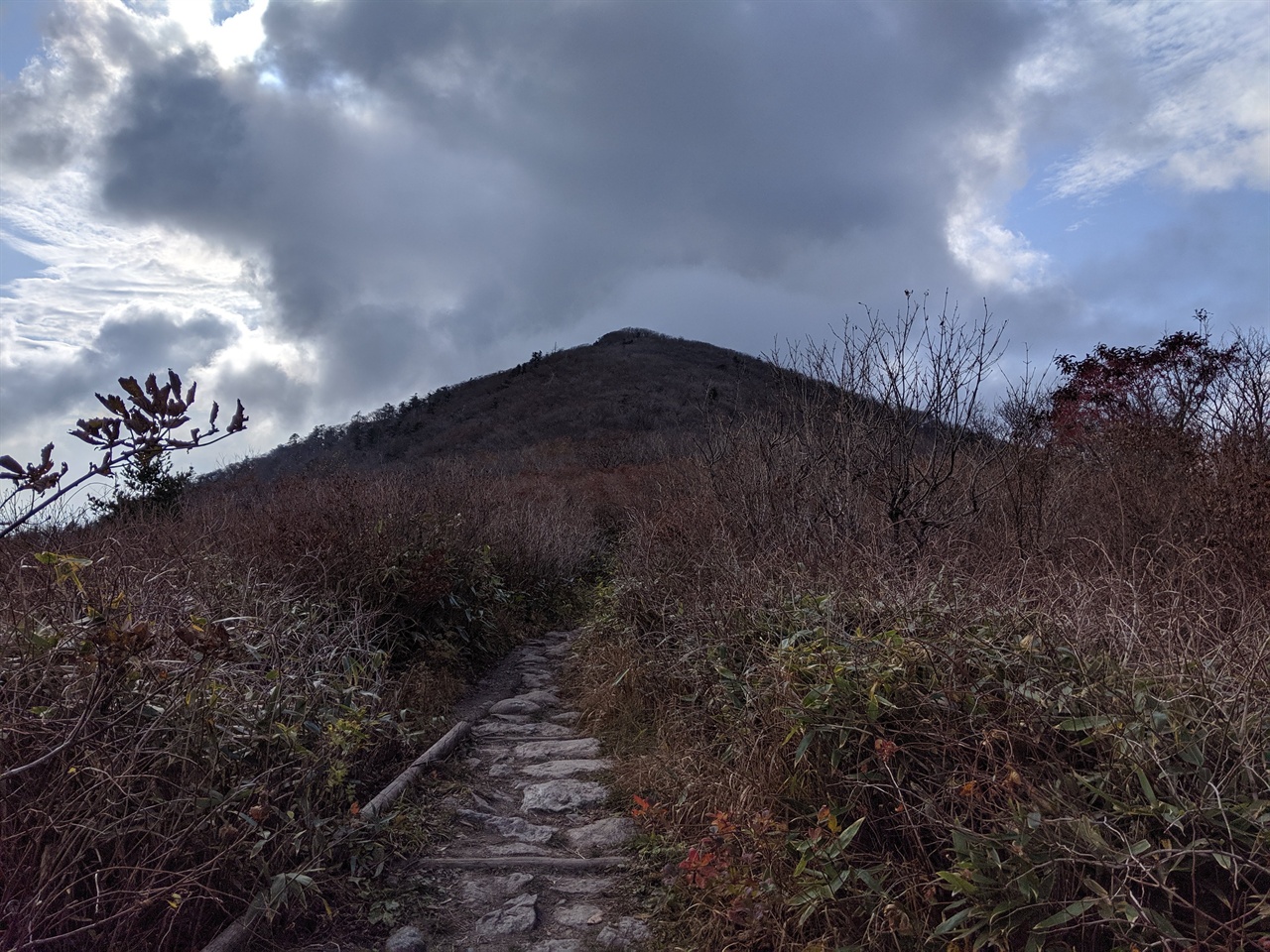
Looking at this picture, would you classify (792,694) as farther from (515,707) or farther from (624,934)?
(515,707)

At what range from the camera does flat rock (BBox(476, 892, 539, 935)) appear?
3766 millimetres

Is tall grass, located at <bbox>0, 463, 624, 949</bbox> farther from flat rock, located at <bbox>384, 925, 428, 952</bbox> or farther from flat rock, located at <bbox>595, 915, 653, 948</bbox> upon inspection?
flat rock, located at <bbox>595, 915, 653, 948</bbox>

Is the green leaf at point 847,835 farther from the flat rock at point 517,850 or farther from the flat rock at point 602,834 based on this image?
the flat rock at point 517,850

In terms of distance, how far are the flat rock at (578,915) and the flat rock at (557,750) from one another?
205 cm

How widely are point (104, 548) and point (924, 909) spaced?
18.5 ft

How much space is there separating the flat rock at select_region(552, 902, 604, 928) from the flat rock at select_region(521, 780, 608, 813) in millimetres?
1179

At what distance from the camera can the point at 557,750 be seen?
617cm

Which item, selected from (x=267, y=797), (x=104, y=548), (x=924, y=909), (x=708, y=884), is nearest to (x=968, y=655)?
(x=924, y=909)

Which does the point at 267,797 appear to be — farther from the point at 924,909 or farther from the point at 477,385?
the point at 477,385

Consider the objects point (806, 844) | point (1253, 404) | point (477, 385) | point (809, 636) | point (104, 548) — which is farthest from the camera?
point (477, 385)

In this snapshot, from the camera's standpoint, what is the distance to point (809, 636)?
434cm

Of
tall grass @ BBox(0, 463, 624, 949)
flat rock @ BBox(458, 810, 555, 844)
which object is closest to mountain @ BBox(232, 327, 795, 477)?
tall grass @ BBox(0, 463, 624, 949)

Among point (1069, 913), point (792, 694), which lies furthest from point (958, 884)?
point (792, 694)

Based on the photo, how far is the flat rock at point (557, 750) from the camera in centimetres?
602
